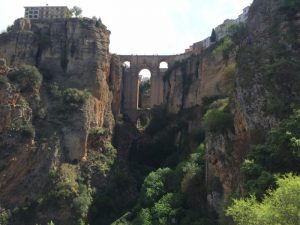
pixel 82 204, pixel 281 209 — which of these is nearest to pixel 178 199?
pixel 82 204

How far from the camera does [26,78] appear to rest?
54.4 metres

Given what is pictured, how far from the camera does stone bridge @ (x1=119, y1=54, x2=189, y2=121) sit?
240ft

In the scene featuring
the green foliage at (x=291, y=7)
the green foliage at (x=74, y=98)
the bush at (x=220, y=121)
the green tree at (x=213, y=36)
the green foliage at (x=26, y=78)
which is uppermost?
the green tree at (x=213, y=36)

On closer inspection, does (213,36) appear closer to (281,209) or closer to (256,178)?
(256,178)

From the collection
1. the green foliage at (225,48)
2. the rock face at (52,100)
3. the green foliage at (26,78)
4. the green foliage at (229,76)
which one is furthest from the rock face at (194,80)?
the green foliage at (26,78)

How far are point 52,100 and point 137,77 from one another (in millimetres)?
21290

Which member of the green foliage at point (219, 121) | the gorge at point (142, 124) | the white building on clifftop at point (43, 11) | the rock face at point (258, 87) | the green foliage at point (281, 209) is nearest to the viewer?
the green foliage at point (281, 209)

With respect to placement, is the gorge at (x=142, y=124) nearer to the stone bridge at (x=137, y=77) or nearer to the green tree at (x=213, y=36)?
the stone bridge at (x=137, y=77)

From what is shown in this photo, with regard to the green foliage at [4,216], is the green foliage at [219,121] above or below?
above

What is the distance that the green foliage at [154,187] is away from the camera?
4659 cm

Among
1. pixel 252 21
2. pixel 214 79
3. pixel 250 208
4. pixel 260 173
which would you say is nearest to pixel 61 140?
pixel 214 79

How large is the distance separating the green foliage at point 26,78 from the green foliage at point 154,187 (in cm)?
1491

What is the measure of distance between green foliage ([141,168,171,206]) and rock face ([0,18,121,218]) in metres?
8.76

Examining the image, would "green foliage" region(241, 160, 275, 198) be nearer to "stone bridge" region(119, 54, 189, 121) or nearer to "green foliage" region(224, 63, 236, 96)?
"green foliage" region(224, 63, 236, 96)
